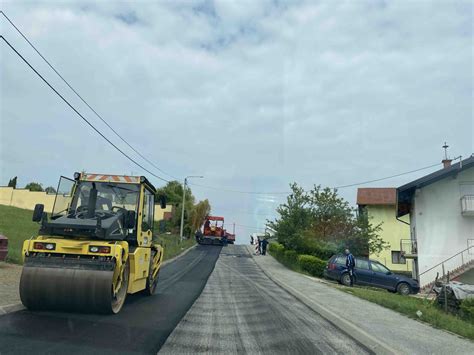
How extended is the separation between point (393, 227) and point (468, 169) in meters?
14.6

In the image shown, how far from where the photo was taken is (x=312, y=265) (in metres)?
24.5

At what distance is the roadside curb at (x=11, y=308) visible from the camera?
7709mm

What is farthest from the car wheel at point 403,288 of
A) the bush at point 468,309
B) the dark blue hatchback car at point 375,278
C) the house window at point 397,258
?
the house window at point 397,258

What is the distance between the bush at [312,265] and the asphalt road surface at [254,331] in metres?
Answer: 12.9

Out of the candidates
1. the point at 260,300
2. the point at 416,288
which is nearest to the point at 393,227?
the point at 416,288

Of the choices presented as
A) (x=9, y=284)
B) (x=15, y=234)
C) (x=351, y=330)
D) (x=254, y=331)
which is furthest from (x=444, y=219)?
(x=15, y=234)

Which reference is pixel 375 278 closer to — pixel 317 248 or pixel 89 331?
pixel 317 248

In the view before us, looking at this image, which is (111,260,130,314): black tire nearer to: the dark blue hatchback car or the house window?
the dark blue hatchback car

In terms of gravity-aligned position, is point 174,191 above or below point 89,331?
above

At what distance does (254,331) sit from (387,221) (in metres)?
36.4

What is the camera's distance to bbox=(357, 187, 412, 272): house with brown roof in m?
38.4

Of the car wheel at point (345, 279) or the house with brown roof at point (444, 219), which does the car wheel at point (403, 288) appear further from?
the house with brown roof at point (444, 219)

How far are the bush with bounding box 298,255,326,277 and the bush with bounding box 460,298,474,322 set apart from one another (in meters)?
13.0

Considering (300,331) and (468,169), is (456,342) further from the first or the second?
(468,169)
